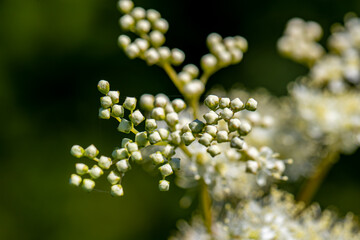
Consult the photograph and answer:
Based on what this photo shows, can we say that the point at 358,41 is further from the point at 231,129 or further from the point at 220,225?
the point at 231,129

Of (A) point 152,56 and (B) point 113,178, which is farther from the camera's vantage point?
(A) point 152,56

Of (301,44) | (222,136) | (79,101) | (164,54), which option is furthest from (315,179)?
(79,101)

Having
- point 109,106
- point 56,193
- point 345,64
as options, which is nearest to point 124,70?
point 56,193

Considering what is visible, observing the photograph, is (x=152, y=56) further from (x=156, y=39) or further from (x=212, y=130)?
(x=212, y=130)

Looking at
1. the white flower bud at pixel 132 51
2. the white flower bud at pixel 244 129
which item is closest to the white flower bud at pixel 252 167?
the white flower bud at pixel 244 129

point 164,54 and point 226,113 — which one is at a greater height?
point 164,54

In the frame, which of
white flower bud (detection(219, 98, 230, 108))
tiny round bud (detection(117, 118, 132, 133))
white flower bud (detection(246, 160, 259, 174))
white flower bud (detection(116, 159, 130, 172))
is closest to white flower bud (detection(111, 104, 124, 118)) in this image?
tiny round bud (detection(117, 118, 132, 133))
